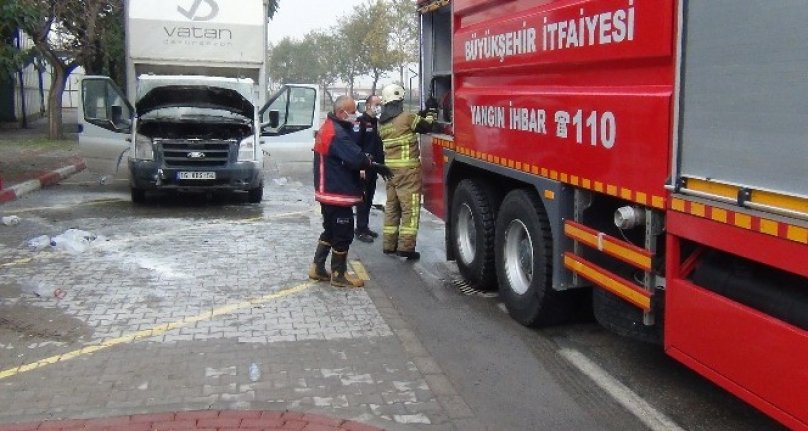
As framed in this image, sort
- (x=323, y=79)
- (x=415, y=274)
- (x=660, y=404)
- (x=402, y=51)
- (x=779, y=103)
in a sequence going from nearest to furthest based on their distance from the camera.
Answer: (x=779, y=103), (x=660, y=404), (x=415, y=274), (x=402, y=51), (x=323, y=79)

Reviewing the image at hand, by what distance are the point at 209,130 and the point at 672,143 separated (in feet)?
31.6

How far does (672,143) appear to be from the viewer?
4109 millimetres

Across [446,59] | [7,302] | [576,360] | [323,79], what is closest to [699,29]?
[576,360]

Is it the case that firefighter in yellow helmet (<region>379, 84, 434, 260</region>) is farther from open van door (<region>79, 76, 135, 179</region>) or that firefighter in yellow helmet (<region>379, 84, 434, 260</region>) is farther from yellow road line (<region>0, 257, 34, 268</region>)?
open van door (<region>79, 76, 135, 179</region>)

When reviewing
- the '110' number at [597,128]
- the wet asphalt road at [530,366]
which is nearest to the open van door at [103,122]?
the wet asphalt road at [530,366]

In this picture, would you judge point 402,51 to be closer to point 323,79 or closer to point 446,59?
point 323,79

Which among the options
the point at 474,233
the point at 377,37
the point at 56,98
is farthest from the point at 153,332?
the point at 377,37

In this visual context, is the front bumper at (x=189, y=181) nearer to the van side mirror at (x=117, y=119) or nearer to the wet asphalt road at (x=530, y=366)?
the van side mirror at (x=117, y=119)

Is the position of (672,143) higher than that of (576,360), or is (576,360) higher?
(672,143)

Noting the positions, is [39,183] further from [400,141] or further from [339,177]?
[339,177]

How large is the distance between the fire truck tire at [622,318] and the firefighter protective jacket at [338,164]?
2630mm

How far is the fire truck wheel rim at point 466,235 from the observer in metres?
7.55

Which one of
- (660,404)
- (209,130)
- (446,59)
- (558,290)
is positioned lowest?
(660,404)

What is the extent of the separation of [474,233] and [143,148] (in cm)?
679
